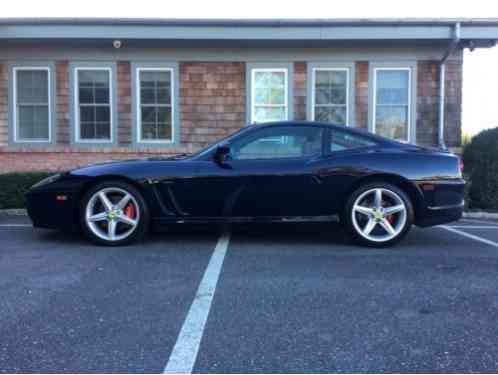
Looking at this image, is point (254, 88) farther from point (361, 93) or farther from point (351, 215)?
point (351, 215)

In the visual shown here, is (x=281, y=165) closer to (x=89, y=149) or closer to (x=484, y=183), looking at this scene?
(x=484, y=183)

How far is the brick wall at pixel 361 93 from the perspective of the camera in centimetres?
1065

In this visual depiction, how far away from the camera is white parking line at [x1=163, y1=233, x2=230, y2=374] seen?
9.50 ft

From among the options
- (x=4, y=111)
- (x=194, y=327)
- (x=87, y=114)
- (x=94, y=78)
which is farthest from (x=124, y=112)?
(x=194, y=327)

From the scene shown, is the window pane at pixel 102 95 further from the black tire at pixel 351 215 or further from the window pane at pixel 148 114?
the black tire at pixel 351 215

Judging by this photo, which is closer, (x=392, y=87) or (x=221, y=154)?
(x=221, y=154)

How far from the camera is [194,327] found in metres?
3.42

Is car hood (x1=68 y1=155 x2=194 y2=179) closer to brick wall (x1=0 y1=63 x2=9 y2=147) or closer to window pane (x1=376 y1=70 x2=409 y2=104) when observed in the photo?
brick wall (x1=0 y1=63 x2=9 y2=147)

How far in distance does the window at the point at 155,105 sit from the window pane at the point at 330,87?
2.95m

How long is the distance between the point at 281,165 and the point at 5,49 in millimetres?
7547

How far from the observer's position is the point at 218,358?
117 inches

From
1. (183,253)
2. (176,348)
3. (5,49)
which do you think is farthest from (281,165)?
(5,49)

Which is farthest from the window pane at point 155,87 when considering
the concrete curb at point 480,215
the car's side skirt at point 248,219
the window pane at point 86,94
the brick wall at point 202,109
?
the concrete curb at point 480,215

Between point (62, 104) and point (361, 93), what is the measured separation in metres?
5.97
